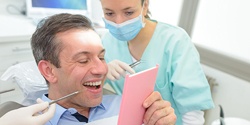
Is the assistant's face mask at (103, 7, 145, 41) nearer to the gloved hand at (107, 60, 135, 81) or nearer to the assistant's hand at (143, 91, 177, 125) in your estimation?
the gloved hand at (107, 60, 135, 81)

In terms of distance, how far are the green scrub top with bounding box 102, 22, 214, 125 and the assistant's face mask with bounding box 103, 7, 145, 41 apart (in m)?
0.09

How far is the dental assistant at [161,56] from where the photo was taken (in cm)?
121

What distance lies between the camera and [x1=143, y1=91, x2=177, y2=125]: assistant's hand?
905 mm

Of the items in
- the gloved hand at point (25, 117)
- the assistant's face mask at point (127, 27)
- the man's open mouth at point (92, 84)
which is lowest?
the man's open mouth at point (92, 84)

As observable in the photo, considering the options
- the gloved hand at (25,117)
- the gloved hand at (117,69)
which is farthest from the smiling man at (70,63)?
the gloved hand at (25,117)

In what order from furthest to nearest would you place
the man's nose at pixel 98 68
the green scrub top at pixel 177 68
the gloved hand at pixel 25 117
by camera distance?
the green scrub top at pixel 177 68 < the man's nose at pixel 98 68 < the gloved hand at pixel 25 117

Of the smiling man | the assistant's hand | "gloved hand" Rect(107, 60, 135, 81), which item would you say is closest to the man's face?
the smiling man

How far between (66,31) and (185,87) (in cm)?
60

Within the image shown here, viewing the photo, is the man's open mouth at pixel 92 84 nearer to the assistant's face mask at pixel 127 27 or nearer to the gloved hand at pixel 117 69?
the gloved hand at pixel 117 69

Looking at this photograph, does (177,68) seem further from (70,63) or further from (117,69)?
(70,63)

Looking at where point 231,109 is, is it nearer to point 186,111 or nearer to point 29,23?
point 186,111

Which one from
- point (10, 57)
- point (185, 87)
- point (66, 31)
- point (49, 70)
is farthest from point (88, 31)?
point (10, 57)

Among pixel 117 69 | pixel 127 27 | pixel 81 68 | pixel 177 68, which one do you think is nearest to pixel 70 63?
pixel 81 68

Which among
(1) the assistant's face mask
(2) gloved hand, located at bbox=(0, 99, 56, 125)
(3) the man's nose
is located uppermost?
(1) the assistant's face mask
